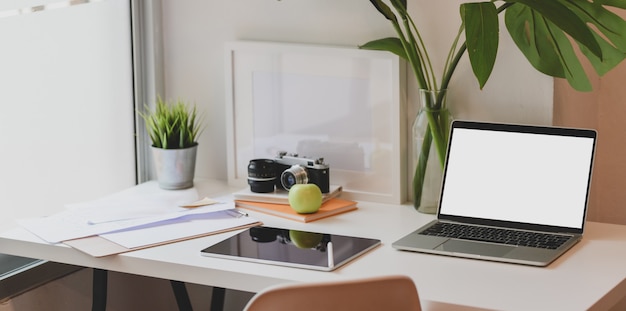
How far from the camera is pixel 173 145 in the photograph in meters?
2.50

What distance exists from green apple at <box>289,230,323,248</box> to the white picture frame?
1.01 ft

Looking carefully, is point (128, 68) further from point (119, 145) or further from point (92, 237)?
point (92, 237)

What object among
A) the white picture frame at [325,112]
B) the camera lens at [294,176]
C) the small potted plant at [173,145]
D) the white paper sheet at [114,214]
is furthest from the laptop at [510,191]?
the small potted plant at [173,145]

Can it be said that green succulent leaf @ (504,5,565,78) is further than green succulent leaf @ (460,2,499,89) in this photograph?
Yes

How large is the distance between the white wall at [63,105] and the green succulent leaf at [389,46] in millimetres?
704

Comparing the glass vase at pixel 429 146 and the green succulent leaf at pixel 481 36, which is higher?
the green succulent leaf at pixel 481 36

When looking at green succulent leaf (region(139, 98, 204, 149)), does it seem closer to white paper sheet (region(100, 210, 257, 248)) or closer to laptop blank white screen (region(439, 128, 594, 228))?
white paper sheet (region(100, 210, 257, 248))

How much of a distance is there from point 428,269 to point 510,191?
33 centimetres

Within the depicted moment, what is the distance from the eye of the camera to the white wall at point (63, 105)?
2.25 meters

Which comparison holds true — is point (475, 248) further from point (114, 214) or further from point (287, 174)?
point (114, 214)

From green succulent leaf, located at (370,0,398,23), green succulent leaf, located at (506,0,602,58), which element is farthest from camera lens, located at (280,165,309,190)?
green succulent leaf, located at (506,0,602,58)

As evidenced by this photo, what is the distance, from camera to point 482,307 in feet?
5.55

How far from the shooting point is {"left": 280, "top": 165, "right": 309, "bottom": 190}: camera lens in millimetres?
2336

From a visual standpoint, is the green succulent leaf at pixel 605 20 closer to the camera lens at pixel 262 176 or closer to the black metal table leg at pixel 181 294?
the camera lens at pixel 262 176
